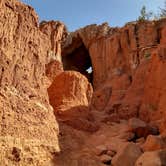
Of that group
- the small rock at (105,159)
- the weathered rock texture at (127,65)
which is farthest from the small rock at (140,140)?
the small rock at (105,159)

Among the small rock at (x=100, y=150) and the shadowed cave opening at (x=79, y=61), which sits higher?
the shadowed cave opening at (x=79, y=61)

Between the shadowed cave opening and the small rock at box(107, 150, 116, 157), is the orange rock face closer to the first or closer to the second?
the small rock at box(107, 150, 116, 157)

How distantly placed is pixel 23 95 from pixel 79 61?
53.7ft

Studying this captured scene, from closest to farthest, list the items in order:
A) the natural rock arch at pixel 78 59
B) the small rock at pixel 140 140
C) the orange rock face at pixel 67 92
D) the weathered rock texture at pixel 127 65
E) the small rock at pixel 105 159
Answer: the small rock at pixel 105 159 → the small rock at pixel 140 140 → the orange rock face at pixel 67 92 → the weathered rock texture at pixel 127 65 → the natural rock arch at pixel 78 59

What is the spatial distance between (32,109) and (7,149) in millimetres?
1119

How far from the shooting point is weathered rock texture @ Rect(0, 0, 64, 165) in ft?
16.1

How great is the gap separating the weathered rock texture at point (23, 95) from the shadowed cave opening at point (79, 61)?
13932mm

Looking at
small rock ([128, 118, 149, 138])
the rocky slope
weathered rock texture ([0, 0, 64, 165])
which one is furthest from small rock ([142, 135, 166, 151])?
weathered rock texture ([0, 0, 64, 165])

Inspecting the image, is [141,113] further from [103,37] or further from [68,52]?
[68,52]

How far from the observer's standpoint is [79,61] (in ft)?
71.4

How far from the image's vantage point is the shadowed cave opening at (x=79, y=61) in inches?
811

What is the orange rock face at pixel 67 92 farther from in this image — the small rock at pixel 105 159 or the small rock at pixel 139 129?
the small rock at pixel 105 159

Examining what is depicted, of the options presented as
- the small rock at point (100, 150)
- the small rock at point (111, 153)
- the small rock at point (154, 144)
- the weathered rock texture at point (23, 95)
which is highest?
the weathered rock texture at point (23, 95)

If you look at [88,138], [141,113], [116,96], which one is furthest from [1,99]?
[116,96]
